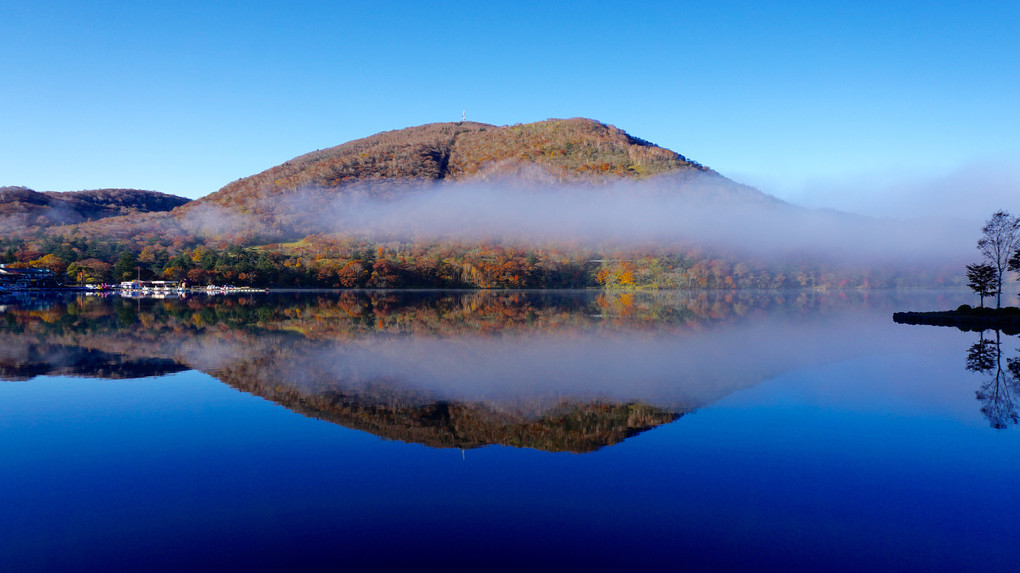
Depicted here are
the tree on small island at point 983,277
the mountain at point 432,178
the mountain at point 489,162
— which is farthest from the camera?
the mountain at point 489,162

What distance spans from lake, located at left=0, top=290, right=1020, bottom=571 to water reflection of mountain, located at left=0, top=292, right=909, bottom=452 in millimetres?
117

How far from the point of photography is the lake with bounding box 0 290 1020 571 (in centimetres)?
577

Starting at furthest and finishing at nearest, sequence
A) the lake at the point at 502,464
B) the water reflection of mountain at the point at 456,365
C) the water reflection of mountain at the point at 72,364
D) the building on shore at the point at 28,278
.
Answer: the building on shore at the point at 28,278
the water reflection of mountain at the point at 72,364
the water reflection of mountain at the point at 456,365
the lake at the point at 502,464

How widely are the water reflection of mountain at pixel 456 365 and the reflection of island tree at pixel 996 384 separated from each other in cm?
441

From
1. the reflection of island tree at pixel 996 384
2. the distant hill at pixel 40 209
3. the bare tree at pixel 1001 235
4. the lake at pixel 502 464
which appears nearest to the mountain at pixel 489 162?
the distant hill at pixel 40 209

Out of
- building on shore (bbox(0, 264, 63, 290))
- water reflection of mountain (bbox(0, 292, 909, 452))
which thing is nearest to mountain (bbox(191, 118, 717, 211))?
building on shore (bbox(0, 264, 63, 290))

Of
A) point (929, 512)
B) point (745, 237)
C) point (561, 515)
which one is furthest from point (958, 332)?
point (745, 237)

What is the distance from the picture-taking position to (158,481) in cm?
747

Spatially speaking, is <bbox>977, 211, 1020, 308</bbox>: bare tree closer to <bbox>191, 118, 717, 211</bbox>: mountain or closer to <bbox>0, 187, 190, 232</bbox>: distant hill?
<bbox>191, 118, 717, 211</bbox>: mountain

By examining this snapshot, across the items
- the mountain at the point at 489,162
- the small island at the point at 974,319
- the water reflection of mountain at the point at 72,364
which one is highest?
the mountain at the point at 489,162

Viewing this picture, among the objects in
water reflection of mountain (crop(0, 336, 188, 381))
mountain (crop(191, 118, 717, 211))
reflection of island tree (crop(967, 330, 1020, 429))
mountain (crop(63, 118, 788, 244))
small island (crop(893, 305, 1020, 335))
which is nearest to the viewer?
reflection of island tree (crop(967, 330, 1020, 429))

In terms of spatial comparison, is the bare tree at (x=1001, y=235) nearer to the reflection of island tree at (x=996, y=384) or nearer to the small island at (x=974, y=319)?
the small island at (x=974, y=319)

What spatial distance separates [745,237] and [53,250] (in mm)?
143369

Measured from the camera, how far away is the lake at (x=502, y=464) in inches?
227
